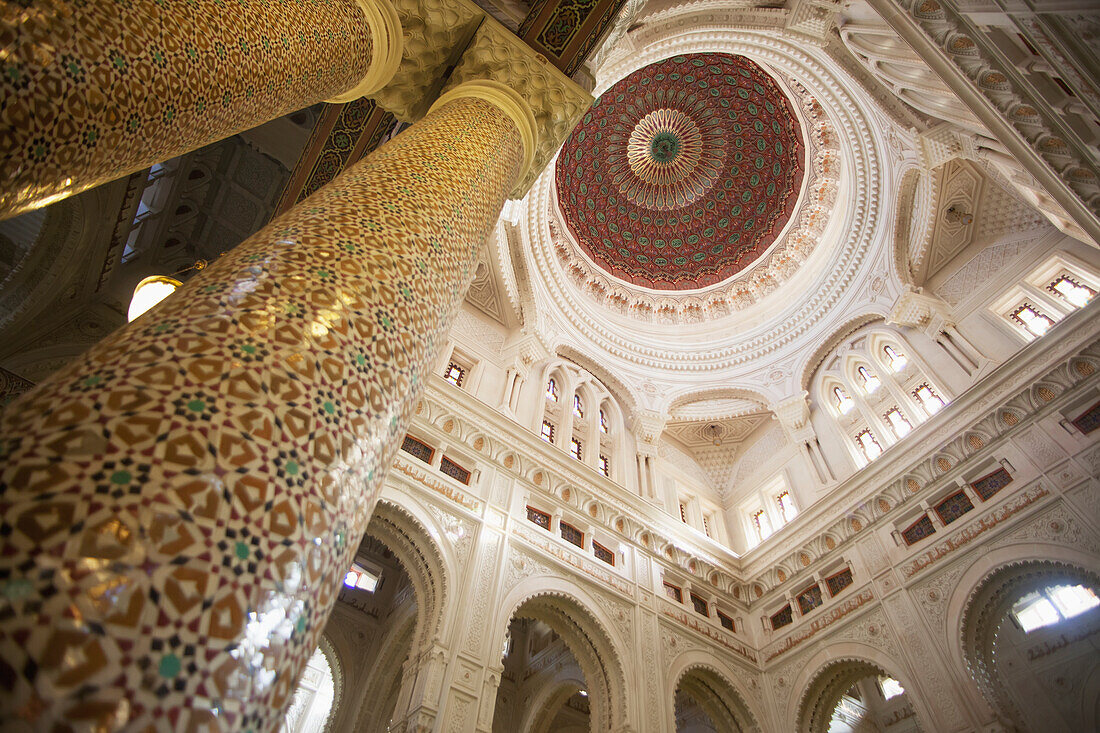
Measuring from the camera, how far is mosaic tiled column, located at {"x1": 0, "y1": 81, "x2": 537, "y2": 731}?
0.81 m

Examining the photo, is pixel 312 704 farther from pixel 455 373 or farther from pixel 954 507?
pixel 954 507

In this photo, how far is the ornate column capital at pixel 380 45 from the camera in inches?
151

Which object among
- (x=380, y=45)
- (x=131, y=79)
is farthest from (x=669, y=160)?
(x=131, y=79)

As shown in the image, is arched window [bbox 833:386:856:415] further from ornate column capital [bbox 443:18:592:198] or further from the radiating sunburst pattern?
ornate column capital [bbox 443:18:592:198]

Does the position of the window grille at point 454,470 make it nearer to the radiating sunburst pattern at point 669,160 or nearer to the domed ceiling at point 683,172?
the domed ceiling at point 683,172

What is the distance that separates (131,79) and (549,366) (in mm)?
8802

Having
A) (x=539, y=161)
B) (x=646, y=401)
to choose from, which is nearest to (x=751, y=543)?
(x=646, y=401)

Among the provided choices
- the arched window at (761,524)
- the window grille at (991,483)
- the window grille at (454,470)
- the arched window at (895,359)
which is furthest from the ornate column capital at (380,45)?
the arched window at (761,524)

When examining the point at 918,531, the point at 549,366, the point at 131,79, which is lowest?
the point at 131,79

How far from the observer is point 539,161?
15.5 feet

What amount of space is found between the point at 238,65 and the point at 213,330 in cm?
177

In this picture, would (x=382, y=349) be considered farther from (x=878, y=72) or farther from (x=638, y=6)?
(x=878, y=72)

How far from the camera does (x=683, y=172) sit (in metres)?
15.5

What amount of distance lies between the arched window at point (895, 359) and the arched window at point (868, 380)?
1.19 ft
